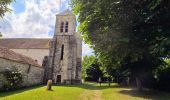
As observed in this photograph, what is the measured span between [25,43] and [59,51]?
393 inches

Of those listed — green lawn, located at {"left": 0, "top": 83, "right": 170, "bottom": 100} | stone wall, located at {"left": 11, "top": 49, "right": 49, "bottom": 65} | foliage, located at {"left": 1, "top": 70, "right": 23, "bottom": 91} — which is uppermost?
stone wall, located at {"left": 11, "top": 49, "right": 49, "bottom": 65}

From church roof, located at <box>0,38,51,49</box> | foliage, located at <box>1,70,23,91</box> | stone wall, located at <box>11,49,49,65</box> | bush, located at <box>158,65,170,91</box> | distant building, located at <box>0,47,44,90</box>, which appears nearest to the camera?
foliage, located at <box>1,70,23,91</box>

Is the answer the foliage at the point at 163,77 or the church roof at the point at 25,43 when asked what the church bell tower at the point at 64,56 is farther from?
the foliage at the point at 163,77

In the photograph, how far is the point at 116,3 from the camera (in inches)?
524

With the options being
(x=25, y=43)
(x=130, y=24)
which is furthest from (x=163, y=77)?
(x=25, y=43)

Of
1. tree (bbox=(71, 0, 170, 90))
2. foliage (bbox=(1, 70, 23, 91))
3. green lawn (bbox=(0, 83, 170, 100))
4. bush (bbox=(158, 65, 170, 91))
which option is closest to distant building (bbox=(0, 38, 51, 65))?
foliage (bbox=(1, 70, 23, 91))

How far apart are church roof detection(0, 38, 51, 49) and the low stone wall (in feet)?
24.4

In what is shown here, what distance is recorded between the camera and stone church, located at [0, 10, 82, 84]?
134 feet

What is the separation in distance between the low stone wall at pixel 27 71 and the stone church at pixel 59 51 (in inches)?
113

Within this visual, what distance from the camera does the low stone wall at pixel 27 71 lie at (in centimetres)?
2557

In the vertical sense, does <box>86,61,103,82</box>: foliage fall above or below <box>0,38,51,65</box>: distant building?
below

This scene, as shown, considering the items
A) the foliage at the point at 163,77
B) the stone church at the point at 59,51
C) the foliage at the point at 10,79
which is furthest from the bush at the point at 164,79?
the foliage at the point at 10,79

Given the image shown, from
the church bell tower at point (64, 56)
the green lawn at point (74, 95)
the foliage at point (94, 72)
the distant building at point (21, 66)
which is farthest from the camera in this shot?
the foliage at point (94, 72)

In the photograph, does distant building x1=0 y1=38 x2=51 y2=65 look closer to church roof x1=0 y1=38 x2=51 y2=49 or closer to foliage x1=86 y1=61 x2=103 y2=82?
church roof x1=0 y1=38 x2=51 y2=49
